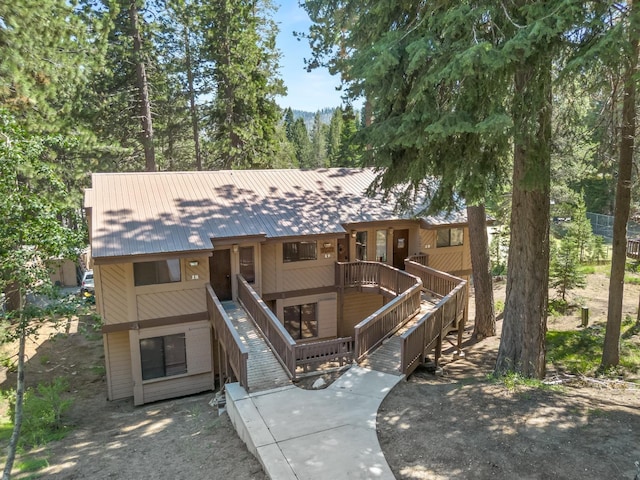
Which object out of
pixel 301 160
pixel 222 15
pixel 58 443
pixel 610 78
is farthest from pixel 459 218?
pixel 301 160

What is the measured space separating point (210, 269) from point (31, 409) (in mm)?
6206

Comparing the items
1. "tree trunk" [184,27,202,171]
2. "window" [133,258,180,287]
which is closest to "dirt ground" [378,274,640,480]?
"window" [133,258,180,287]

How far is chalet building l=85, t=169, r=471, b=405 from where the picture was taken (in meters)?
12.8

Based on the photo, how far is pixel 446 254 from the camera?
62.2ft

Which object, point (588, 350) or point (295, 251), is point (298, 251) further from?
point (588, 350)

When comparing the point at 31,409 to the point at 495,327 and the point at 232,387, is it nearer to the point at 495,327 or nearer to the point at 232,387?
the point at 232,387

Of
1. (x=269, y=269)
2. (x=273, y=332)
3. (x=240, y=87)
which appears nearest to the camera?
(x=273, y=332)

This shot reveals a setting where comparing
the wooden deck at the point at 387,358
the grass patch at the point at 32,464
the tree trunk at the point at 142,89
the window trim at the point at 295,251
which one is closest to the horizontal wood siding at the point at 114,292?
the grass patch at the point at 32,464

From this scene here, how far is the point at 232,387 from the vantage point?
10.2 metres

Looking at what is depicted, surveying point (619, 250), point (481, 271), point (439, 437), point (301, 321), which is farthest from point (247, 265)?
point (619, 250)

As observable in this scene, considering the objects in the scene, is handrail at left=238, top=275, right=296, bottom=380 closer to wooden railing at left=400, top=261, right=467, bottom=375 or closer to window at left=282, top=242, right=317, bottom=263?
window at left=282, top=242, right=317, bottom=263

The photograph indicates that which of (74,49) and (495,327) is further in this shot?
(495,327)

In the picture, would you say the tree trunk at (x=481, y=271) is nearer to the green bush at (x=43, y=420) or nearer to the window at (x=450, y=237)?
the window at (x=450, y=237)

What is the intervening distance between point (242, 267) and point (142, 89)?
42.6 feet
